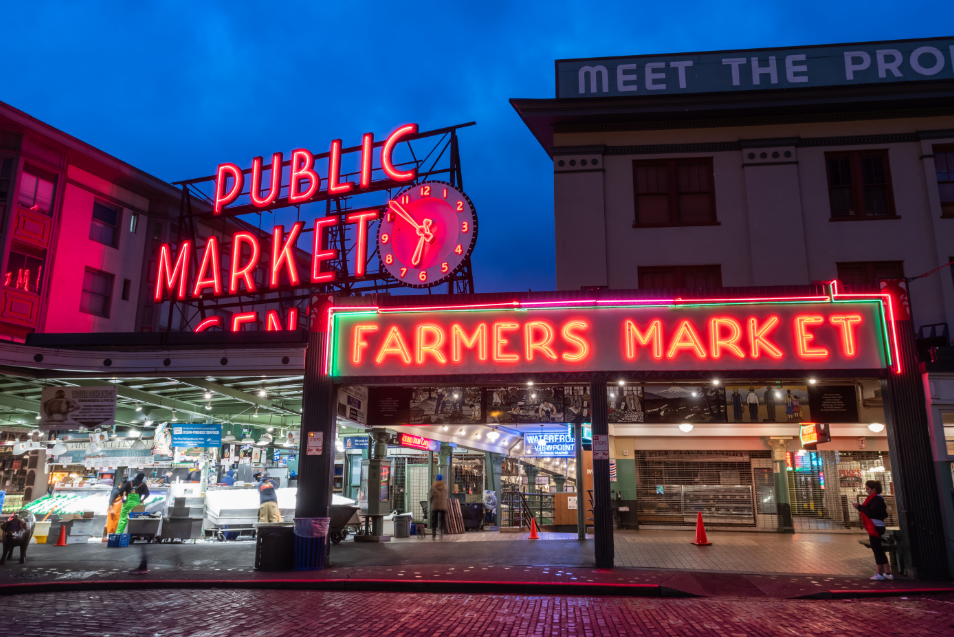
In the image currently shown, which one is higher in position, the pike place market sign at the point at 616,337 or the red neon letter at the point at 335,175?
the red neon letter at the point at 335,175

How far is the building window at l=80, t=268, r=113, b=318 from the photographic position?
2966 cm

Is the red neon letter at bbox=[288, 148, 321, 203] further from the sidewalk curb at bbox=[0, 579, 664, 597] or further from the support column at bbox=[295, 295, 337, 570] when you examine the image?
the sidewalk curb at bbox=[0, 579, 664, 597]

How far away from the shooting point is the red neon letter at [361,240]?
24.4m

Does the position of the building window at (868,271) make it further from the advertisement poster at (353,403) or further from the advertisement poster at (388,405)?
the advertisement poster at (353,403)

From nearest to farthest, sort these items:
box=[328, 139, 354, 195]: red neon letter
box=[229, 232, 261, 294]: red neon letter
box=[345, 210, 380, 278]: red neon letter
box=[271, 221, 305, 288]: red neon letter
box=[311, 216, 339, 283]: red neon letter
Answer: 1. box=[345, 210, 380, 278]: red neon letter
2. box=[311, 216, 339, 283]: red neon letter
3. box=[271, 221, 305, 288]: red neon letter
4. box=[328, 139, 354, 195]: red neon letter
5. box=[229, 232, 261, 294]: red neon letter

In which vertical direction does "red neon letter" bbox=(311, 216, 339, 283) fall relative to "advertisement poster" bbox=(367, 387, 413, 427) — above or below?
above

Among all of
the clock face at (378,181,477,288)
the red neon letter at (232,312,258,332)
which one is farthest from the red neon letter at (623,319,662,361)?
the red neon letter at (232,312,258,332)

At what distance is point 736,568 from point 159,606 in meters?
10.4

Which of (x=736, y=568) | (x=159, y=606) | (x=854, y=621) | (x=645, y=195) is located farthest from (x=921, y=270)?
(x=159, y=606)

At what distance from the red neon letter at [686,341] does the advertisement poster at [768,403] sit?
2.58m

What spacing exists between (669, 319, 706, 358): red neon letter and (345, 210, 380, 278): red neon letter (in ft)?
41.6

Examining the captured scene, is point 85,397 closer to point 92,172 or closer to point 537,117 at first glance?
point 537,117

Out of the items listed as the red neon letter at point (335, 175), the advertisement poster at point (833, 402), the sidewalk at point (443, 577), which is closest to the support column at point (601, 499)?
the sidewalk at point (443, 577)

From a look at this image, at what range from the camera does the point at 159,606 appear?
10305mm
